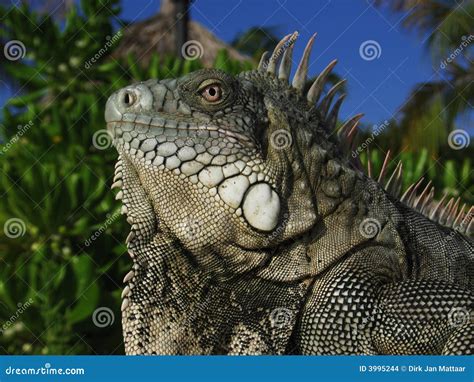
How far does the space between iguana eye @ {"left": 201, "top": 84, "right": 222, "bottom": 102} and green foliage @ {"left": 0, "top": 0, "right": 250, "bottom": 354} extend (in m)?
3.27

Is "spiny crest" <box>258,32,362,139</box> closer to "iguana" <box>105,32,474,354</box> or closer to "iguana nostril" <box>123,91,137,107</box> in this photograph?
"iguana" <box>105,32,474,354</box>

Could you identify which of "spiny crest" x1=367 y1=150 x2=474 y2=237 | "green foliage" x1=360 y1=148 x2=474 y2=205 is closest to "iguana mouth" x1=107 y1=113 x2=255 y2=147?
"spiny crest" x1=367 y1=150 x2=474 y2=237

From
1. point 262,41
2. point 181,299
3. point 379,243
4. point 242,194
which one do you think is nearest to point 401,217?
point 379,243

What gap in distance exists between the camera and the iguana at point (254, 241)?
3281 millimetres

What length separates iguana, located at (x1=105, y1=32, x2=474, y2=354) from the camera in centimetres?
328

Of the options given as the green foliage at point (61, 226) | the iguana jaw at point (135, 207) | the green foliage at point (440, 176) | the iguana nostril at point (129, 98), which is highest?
the green foliage at point (440, 176)

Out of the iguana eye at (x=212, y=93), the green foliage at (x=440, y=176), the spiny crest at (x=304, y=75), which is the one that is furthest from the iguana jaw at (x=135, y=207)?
the green foliage at (x=440, y=176)

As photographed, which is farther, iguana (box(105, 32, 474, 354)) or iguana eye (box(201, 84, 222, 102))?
iguana eye (box(201, 84, 222, 102))

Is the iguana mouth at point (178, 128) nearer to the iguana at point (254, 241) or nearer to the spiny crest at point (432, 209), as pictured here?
the iguana at point (254, 241)

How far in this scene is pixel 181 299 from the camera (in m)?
3.48

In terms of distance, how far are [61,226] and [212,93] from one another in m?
4.30

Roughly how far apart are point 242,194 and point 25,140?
18.1 ft

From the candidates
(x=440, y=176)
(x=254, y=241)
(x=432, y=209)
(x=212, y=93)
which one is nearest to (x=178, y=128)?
(x=212, y=93)

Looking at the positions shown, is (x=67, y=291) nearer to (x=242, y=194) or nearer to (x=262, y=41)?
(x=242, y=194)
